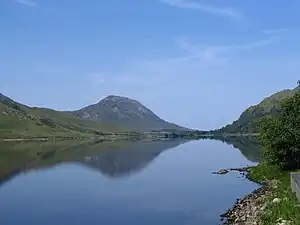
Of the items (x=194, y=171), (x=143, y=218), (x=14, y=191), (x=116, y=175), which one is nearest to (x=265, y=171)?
(x=194, y=171)

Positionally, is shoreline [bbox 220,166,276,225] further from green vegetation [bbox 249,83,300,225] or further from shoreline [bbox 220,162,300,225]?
green vegetation [bbox 249,83,300,225]

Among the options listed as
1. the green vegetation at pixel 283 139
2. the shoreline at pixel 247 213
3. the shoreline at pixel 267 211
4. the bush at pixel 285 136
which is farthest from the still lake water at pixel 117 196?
the bush at pixel 285 136

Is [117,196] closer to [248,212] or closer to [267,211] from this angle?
[248,212]

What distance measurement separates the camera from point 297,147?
5575 centimetres

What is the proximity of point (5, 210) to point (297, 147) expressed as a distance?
1318 inches

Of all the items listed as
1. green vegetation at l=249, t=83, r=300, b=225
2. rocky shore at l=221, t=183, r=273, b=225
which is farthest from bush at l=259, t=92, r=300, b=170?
rocky shore at l=221, t=183, r=273, b=225

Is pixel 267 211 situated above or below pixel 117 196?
above

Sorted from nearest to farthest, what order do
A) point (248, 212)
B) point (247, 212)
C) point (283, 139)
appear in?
point (248, 212) → point (247, 212) → point (283, 139)

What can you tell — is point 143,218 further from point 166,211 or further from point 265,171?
point 265,171

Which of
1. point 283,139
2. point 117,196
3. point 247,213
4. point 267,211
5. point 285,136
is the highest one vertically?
point 285,136

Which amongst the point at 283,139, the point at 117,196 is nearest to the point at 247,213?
the point at 283,139

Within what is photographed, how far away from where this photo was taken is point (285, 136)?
55.7 metres

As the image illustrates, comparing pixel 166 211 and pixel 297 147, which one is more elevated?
pixel 297 147

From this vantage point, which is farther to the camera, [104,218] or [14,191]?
[14,191]
